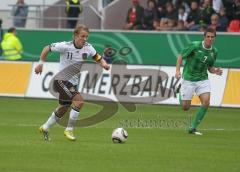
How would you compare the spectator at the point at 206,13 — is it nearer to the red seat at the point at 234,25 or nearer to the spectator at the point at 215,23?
the spectator at the point at 215,23

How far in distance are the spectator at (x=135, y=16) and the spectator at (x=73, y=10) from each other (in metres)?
2.19

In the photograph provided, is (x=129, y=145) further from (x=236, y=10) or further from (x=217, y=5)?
(x=217, y=5)

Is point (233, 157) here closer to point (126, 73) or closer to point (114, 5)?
point (126, 73)

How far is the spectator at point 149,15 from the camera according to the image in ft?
109

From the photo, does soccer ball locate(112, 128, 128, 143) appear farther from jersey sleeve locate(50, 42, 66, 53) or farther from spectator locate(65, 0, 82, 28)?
spectator locate(65, 0, 82, 28)

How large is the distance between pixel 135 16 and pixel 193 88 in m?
14.8

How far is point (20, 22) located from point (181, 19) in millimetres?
7610

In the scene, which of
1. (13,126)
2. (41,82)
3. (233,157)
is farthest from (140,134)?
(41,82)

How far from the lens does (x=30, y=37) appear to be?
3544 cm

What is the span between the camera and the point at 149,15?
110ft

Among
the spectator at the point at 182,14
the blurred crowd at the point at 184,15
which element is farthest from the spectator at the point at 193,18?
the spectator at the point at 182,14

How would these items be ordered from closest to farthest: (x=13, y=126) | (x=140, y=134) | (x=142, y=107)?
(x=140, y=134)
(x=13, y=126)
(x=142, y=107)

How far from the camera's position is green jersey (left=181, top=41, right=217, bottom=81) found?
1894 centimetres

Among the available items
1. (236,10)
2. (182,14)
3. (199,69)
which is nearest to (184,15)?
(182,14)
